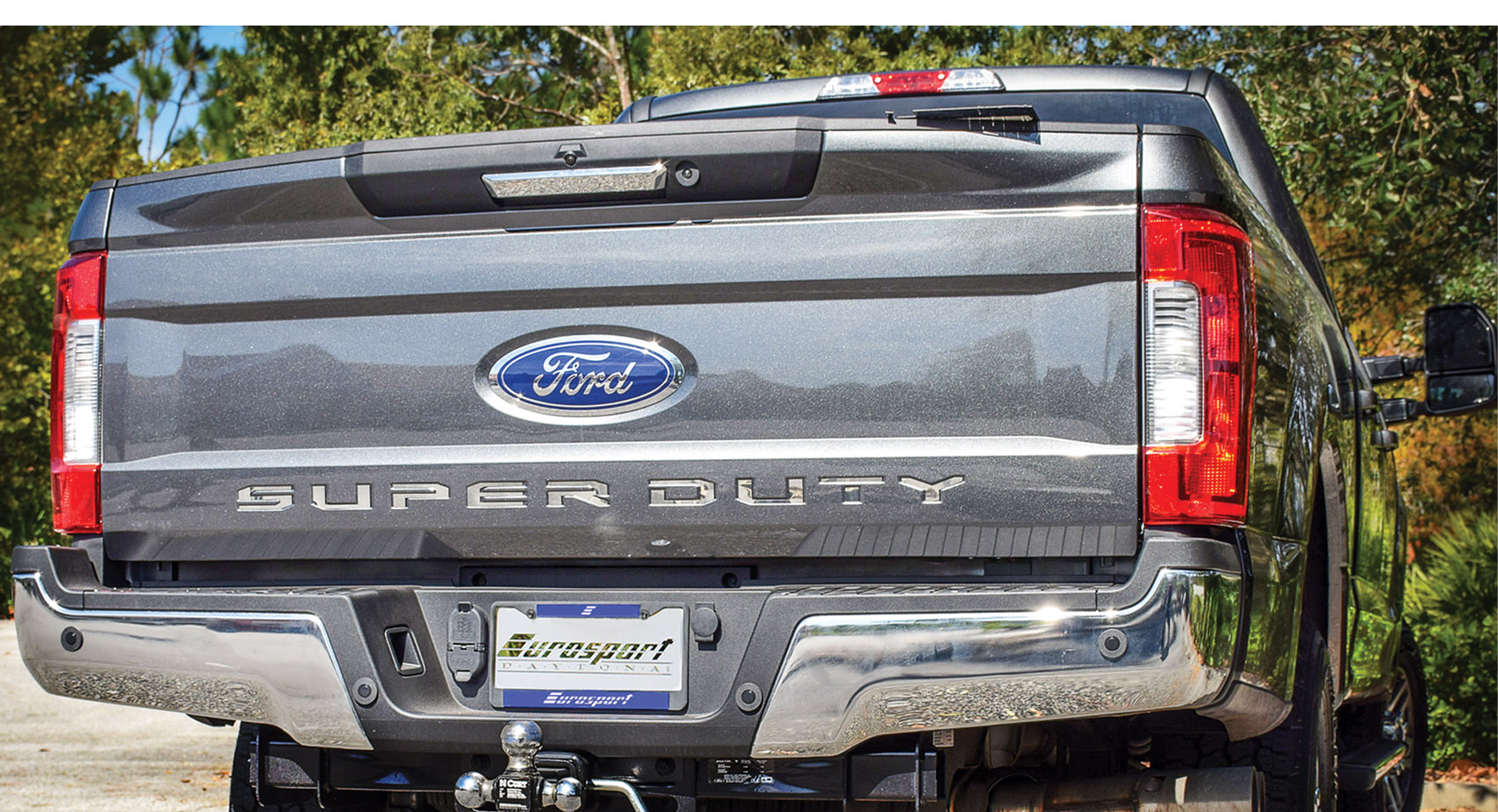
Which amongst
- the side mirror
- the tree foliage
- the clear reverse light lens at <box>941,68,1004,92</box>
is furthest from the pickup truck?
the tree foliage

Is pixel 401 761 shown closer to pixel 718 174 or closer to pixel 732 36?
pixel 718 174

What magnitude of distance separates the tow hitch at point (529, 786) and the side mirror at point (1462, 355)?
3.27 m

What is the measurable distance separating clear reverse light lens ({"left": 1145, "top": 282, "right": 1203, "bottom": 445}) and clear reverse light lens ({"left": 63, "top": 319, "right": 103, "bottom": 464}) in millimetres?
2146

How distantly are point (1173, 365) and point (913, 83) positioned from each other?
203 centimetres

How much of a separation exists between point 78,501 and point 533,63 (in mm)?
14477

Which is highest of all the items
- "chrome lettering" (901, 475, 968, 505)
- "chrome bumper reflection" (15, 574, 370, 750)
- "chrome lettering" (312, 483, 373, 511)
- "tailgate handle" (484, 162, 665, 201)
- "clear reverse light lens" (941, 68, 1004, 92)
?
"clear reverse light lens" (941, 68, 1004, 92)

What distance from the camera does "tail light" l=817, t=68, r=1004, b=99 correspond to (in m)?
4.40

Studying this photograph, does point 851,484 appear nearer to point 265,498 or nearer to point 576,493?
point 576,493

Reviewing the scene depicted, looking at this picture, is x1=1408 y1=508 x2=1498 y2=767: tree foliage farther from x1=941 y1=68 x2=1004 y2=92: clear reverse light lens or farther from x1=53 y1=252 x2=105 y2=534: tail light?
x1=53 y1=252 x2=105 y2=534: tail light

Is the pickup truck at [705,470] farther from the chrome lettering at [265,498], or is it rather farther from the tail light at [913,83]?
the tail light at [913,83]

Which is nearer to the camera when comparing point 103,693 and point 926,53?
point 103,693

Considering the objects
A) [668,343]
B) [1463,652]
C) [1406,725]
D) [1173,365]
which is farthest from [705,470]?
[1463,652]

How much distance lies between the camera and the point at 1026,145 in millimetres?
2873

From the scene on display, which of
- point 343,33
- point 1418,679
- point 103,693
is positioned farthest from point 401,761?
point 343,33
